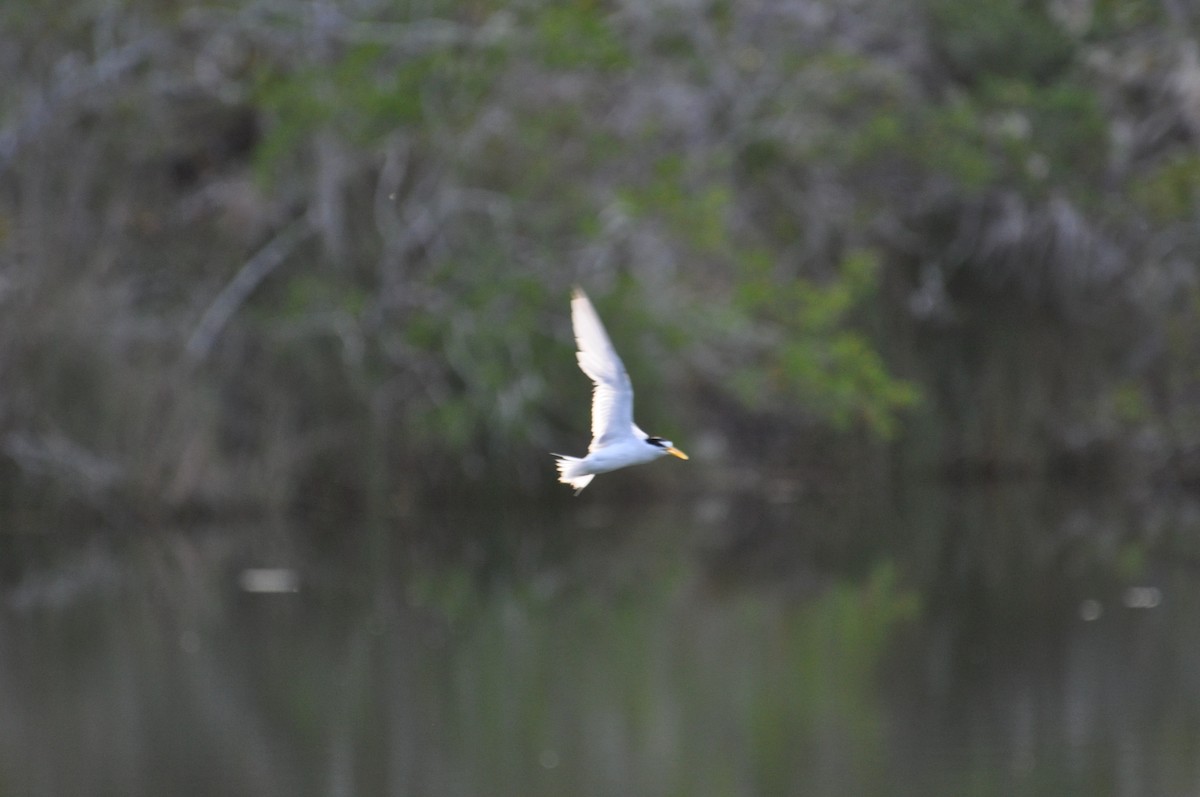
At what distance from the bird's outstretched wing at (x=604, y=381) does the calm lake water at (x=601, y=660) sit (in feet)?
7.64

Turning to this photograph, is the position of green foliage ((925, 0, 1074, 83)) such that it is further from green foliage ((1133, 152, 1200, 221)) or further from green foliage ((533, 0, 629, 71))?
green foliage ((533, 0, 629, 71))

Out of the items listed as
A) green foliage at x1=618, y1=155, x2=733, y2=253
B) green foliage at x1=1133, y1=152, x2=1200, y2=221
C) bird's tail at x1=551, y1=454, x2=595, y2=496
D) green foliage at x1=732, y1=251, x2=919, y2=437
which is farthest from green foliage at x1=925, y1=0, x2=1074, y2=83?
bird's tail at x1=551, y1=454, x2=595, y2=496

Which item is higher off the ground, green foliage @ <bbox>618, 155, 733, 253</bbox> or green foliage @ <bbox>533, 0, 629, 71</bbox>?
green foliage @ <bbox>533, 0, 629, 71</bbox>

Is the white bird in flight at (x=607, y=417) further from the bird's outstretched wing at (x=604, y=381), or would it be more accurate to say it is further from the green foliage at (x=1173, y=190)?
A: the green foliage at (x=1173, y=190)

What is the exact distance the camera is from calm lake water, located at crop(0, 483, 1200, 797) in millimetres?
8508

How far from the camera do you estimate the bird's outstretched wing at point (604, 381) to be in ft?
20.4

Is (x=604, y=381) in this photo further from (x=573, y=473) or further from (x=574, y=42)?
(x=574, y=42)

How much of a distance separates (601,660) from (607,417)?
4.58m

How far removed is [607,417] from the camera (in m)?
6.38

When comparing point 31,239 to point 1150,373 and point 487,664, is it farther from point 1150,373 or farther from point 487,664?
point 1150,373

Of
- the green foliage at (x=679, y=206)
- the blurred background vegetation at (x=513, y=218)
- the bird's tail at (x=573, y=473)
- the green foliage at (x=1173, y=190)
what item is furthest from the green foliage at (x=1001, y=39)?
the bird's tail at (x=573, y=473)

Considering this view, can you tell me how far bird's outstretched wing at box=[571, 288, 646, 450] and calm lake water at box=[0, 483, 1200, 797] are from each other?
7.64ft

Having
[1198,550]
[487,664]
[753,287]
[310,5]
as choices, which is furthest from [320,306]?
[1198,550]

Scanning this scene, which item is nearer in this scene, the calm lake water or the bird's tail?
the bird's tail
